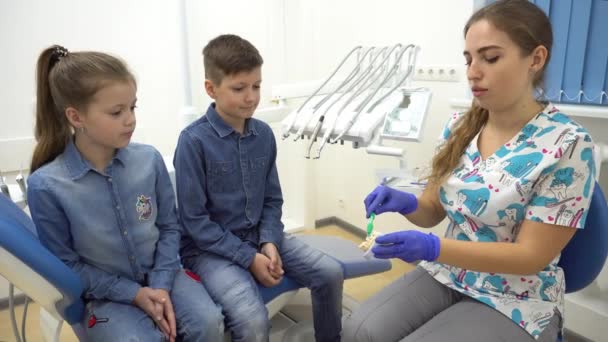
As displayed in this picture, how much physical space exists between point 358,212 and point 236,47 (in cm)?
167

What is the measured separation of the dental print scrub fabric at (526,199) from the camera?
0.92 metres

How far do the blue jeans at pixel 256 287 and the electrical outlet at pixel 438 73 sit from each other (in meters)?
1.07

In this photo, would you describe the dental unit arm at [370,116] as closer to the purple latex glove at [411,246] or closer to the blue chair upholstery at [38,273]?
the purple latex glove at [411,246]

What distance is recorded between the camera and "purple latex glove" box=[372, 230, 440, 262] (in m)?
0.97

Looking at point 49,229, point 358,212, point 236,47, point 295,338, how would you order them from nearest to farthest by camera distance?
point 49,229 → point 236,47 → point 295,338 → point 358,212

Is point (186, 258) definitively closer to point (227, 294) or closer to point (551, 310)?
point (227, 294)

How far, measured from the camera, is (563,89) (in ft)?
5.40

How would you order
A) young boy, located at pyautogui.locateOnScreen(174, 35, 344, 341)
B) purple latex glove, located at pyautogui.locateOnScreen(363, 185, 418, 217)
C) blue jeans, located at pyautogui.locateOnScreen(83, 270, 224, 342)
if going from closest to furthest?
blue jeans, located at pyautogui.locateOnScreen(83, 270, 224, 342), purple latex glove, located at pyautogui.locateOnScreen(363, 185, 418, 217), young boy, located at pyautogui.locateOnScreen(174, 35, 344, 341)

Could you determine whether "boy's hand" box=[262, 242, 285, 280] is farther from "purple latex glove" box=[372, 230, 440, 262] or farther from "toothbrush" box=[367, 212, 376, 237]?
"purple latex glove" box=[372, 230, 440, 262]

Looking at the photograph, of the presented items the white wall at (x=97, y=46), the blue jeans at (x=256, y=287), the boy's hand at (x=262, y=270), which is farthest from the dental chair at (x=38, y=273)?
the white wall at (x=97, y=46)

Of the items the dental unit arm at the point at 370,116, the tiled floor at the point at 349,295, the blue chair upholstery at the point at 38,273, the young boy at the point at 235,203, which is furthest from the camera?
the tiled floor at the point at 349,295

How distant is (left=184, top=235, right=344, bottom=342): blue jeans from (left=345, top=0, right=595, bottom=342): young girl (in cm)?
28

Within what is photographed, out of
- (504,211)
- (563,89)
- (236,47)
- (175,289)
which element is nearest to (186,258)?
(175,289)

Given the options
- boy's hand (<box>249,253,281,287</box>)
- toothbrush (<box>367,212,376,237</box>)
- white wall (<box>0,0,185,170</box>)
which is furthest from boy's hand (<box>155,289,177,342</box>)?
white wall (<box>0,0,185,170</box>)
